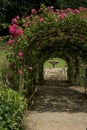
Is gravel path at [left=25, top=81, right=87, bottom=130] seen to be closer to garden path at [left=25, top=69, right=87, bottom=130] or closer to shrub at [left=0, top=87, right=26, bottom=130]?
garden path at [left=25, top=69, right=87, bottom=130]

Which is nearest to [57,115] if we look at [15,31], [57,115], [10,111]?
[57,115]

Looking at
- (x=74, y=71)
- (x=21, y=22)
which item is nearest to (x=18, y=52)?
(x=21, y=22)

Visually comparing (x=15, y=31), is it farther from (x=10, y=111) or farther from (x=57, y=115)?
(x=10, y=111)

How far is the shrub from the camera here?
7.72 meters

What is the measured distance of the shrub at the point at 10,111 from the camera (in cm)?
772

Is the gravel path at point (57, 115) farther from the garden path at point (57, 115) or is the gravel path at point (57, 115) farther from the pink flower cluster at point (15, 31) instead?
the pink flower cluster at point (15, 31)

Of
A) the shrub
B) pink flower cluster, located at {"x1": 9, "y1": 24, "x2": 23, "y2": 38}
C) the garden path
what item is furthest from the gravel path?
pink flower cluster, located at {"x1": 9, "y1": 24, "x2": 23, "y2": 38}

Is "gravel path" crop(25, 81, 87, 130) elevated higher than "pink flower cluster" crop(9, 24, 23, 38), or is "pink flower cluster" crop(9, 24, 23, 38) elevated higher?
"pink flower cluster" crop(9, 24, 23, 38)

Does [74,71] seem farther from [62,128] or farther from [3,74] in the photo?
[62,128]

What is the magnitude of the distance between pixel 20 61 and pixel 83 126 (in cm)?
280

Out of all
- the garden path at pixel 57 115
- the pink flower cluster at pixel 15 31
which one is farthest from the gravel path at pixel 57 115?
the pink flower cluster at pixel 15 31

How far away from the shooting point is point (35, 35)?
11586mm

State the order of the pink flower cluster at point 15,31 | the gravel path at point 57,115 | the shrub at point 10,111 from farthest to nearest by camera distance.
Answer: the pink flower cluster at point 15,31, the gravel path at point 57,115, the shrub at point 10,111

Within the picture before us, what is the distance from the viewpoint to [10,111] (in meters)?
8.02
